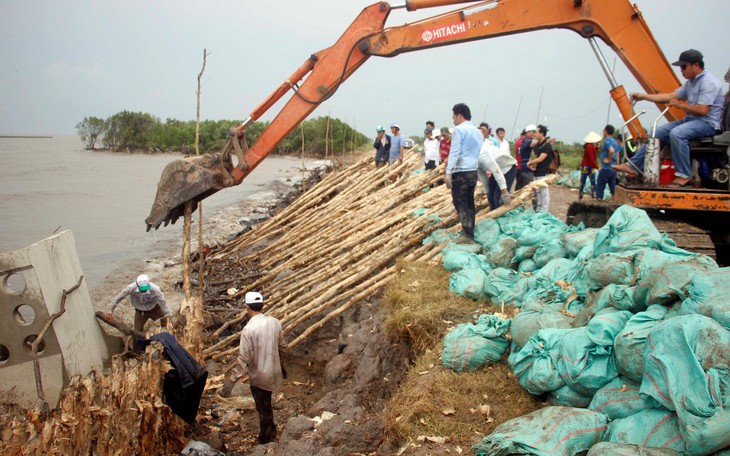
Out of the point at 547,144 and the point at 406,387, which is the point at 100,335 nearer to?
the point at 406,387

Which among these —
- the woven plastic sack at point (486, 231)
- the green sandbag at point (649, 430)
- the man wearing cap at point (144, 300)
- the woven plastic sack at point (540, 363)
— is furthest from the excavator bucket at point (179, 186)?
the green sandbag at point (649, 430)

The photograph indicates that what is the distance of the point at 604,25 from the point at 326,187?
9.38 meters

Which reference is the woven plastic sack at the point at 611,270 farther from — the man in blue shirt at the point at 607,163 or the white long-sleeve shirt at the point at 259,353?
the man in blue shirt at the point at 607,163

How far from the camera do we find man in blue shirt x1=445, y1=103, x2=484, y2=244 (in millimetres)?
7098

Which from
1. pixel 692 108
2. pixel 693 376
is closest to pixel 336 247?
pixel 692 108

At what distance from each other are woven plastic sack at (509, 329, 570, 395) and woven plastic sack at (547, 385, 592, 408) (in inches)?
1.4

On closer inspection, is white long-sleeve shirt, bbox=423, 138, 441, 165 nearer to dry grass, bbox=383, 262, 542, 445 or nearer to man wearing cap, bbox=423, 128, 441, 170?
man wearing cap, bbox=423, 128, 441, 170

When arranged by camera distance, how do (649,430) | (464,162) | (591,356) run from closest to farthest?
(649,430) → (591,356) → (464,162)

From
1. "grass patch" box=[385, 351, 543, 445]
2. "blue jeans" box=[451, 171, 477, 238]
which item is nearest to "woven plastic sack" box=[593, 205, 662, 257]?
"grass patch" box=[385, 351, 543, 445]

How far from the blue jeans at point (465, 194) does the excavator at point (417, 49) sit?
1433mm

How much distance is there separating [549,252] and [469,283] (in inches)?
40.1

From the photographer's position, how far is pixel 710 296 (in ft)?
10.6

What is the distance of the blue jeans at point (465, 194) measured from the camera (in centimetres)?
724

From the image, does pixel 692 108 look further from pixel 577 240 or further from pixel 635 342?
pixel 635 342
